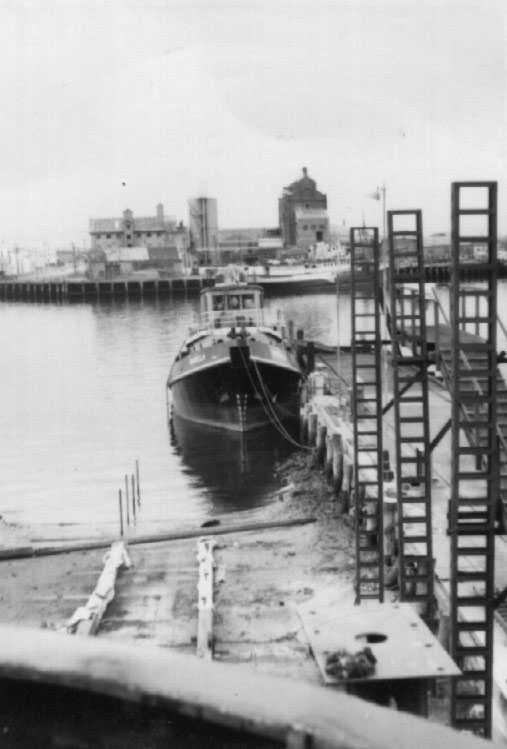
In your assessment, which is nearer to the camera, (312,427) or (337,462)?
(337,462)

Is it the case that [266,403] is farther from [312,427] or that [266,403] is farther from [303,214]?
[303,214]

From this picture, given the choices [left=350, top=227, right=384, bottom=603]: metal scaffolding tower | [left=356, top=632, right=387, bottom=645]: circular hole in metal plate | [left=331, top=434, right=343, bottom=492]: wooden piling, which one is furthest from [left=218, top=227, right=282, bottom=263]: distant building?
[left=356, top=632, right=387, bottom=645]: circular hole in metal plate

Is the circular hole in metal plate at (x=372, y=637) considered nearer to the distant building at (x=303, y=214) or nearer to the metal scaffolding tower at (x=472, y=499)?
the metal scaffolding tower at (x=472, y=499)

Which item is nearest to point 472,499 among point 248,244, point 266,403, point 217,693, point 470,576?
point 470,576

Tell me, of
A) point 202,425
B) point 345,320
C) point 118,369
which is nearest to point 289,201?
point 345,320

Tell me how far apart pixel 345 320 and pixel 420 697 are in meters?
72.0

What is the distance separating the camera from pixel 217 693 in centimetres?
151

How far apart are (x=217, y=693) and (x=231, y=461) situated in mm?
26390

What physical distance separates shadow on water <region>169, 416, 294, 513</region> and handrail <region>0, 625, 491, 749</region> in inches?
816

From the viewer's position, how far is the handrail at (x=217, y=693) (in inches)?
54.6

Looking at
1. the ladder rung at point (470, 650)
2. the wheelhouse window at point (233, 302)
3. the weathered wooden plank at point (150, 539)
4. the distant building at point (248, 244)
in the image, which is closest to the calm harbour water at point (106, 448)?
the weathered wooden plank at point (150, 539)

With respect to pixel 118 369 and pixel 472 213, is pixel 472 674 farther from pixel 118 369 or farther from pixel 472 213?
pixel 118 369

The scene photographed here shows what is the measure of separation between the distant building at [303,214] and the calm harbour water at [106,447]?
87.6m

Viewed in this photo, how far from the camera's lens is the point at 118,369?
50.2 m
